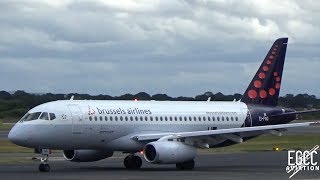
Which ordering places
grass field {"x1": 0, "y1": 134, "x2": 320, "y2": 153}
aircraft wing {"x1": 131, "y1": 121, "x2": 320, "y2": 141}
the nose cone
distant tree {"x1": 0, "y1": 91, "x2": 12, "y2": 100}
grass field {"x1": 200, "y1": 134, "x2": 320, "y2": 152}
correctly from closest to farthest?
the nose cone < aircraft wing {"x1": 131, "y1": 121, "x2": 320, "y2": 141} < grass field {"x1": 0, "y1": 134, "x2": 320, "y2": 153} < grass field {"x1": 200, "y1": 134, "x2": 320, "y2": 152} < distant tree {"x1": 0, "y1": 91, "x2": 12, "y2": 100}

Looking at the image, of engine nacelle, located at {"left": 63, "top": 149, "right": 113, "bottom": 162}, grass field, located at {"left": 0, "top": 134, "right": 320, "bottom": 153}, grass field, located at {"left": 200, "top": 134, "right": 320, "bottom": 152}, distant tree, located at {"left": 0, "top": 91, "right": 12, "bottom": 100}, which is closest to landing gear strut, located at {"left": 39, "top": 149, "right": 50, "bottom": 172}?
engine nacelle, located at {"left": 63, "top": 149, "right": 113, "bottom": 162}

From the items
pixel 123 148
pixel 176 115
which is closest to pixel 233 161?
pixel 176 115

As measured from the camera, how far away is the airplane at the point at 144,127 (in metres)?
41.3

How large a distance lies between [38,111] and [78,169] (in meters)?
3.61

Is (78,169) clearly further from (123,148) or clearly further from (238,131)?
(238,131)

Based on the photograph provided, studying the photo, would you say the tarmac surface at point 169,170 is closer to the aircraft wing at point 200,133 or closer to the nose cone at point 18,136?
the nose cone at point 18,136

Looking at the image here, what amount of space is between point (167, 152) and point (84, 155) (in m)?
5.08

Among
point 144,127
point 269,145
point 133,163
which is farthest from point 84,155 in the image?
point 269,145

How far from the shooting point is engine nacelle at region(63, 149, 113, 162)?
44.5 metres

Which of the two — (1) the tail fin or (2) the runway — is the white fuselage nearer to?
(2) the runway

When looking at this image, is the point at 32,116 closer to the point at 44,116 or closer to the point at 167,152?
the point at 44,116

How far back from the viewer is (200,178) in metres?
36.3

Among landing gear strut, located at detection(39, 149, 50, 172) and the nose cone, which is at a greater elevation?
the nose cone

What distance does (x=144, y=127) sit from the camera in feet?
146
